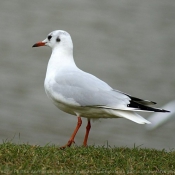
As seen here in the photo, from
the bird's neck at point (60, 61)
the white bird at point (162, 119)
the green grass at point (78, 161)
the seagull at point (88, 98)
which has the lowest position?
the green grass at point (78, 161)

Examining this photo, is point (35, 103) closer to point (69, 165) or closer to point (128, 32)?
point (128, 32)

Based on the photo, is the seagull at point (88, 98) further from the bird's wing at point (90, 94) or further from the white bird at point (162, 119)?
the white bird at point (162, 119)

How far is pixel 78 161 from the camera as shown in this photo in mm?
5945

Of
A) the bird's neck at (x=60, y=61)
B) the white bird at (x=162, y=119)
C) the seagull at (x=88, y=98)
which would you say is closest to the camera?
the white bird at (x=162, y=119)

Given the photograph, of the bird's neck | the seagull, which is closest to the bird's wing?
the seagull

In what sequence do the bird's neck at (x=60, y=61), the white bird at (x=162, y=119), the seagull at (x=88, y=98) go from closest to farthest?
the white bird at (x=162, y=119) < the seagull at (x=88, y=98) < the bird's neck at (x=60, y=61)

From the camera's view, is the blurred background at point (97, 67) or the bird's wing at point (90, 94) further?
the blurred background at point (97, 67)

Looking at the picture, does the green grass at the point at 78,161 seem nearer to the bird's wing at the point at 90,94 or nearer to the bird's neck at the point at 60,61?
the bird's wing at the point at 90,94

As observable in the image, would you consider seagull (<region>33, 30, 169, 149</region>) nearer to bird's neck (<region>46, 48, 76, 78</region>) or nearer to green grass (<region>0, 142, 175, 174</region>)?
bird's neck (<region>46, 48, 76, 78</region>)

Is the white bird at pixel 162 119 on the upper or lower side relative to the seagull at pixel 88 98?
lower

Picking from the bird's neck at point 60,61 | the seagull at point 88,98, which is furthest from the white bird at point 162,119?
the bird's neck at point 60,61

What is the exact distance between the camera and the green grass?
18.5 ft

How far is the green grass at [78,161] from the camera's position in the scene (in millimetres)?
5633

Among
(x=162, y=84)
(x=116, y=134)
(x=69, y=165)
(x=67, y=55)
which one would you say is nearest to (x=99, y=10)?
(x=162, y=84)
